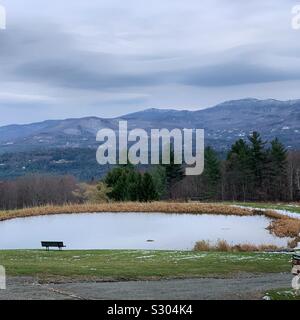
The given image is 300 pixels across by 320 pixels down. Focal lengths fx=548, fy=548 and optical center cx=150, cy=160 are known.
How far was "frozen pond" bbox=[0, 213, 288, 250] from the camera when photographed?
90.2ft

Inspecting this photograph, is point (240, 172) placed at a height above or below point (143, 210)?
above

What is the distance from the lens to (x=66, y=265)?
703 inches

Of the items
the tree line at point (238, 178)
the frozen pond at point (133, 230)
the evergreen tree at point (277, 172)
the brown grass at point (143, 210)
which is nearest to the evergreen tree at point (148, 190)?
the tree line at point (238, 178)

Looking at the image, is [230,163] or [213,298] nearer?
[213,298]

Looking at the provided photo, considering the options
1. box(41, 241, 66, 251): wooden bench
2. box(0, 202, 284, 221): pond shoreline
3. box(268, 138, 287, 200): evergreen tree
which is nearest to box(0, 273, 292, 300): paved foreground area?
box(41, 241, 66, 251): wooden bench

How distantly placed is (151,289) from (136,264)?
478 cm

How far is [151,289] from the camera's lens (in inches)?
527

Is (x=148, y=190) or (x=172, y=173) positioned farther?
(x=172, y=173)

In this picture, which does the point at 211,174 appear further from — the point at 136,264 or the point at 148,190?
the point at 136,264

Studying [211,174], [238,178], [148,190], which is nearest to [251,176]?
[238,178]
